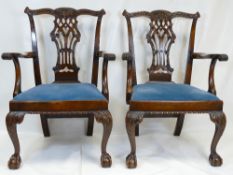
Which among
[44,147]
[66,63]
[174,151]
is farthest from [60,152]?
[174,151]

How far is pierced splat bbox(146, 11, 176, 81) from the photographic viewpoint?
7.21 feet

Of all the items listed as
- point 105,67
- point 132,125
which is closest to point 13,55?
point 105,67

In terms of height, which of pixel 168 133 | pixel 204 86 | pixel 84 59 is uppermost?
pixel 84 59

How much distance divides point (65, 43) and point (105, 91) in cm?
46

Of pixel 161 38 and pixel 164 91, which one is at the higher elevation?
pixel 161 38

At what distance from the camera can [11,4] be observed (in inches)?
87.0

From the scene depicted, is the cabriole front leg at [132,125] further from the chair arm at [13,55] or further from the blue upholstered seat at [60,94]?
the chair arm at [13,55]

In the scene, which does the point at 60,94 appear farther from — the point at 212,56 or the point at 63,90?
the point at 212,56

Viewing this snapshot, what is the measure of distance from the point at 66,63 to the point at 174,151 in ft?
3.00

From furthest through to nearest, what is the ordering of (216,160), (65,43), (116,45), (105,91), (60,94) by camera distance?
1. (116,45)
2. (65,43)
3. (105,91)
4. (216,160)
5. (60,94)

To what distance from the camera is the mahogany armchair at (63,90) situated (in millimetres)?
1706

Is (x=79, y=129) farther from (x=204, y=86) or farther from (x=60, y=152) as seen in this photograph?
(x=204, y=86)

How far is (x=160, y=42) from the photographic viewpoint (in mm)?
2203

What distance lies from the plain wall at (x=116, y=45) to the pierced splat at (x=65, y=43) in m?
0.13
